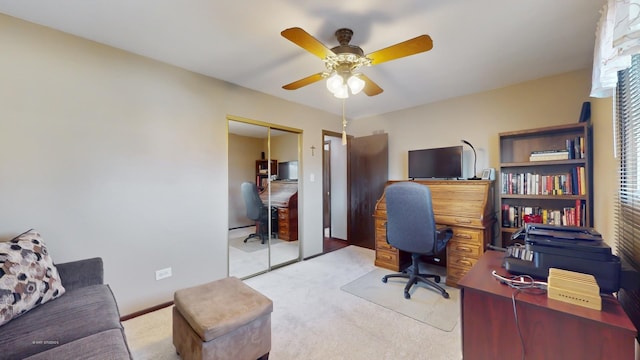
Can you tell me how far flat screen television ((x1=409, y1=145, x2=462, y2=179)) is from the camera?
323 centimetres

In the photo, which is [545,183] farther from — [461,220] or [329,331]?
[329,331]

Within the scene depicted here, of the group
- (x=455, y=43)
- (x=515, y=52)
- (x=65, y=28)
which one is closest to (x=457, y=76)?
(x=515, y=52)

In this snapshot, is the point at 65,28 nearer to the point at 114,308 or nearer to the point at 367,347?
the point at 114,308

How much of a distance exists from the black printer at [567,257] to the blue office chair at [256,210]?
2.70 metres

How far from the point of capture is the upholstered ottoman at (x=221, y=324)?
138 cm

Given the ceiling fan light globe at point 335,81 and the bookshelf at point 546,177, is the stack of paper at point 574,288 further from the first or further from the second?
the bookshelf at point 546,177

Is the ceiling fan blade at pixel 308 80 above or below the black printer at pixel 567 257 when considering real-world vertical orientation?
above

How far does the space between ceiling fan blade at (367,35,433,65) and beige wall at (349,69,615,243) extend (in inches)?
56.4

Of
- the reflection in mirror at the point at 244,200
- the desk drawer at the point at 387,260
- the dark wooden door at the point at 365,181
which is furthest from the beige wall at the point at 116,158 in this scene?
the dark wooden door at the point at 365,181

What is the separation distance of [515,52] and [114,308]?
3.69 m

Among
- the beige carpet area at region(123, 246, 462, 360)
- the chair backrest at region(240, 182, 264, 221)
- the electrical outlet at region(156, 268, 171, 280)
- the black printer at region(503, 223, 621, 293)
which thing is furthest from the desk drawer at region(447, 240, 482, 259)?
the electrical outlet at region(156, 268, 171, 280)

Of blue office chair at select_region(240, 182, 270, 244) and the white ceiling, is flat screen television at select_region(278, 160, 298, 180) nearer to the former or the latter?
blue office chair at select_region(240, 182, 270, 244)

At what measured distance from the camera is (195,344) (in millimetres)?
1417

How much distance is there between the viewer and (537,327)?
0.98 m
